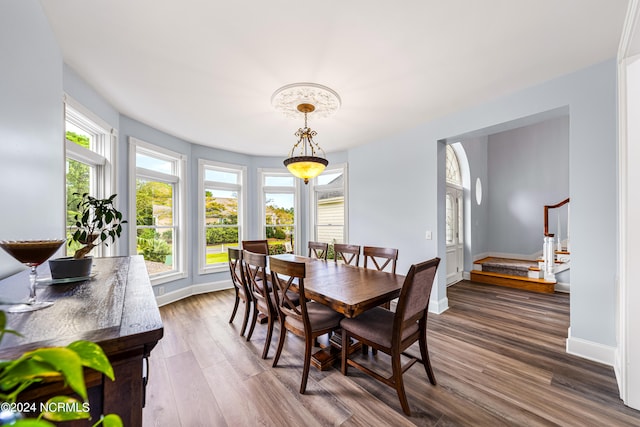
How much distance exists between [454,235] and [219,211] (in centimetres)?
460

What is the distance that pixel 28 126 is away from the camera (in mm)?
1310

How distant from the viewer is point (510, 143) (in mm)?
6008

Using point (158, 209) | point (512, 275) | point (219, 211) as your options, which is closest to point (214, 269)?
Result: point (219, 211)

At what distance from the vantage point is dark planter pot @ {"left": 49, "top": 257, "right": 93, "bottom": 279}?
1.09 meters

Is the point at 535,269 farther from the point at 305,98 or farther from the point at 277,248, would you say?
the point at 305,98

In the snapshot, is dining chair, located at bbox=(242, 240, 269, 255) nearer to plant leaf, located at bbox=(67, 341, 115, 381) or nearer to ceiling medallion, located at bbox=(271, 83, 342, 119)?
ceiling medallion, located at bbox=(271, 83, 342, 119)

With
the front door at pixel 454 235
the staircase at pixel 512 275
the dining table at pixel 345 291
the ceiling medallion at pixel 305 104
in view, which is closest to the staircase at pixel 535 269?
the staircase at pixel 512 275

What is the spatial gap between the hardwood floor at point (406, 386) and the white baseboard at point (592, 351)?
97 mm

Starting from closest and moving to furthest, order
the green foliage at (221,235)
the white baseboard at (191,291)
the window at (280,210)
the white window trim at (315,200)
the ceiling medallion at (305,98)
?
the ceiling medallion at (305,98), the white baseboard at (191,291), the green foliage at (221,235), the white window trim at (315,200), the window at (280,210)

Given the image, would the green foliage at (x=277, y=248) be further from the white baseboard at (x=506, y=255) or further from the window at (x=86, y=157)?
the white baseboard at (x=506, y=255)

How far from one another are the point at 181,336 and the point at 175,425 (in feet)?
4.29

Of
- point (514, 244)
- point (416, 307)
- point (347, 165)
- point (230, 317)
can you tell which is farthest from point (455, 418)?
point (514, 244)

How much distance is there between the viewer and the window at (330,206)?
4.94 m

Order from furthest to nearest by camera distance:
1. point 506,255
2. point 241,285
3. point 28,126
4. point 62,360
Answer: point 506,255 → point 241,285 → point 28,126 → point 62,360
